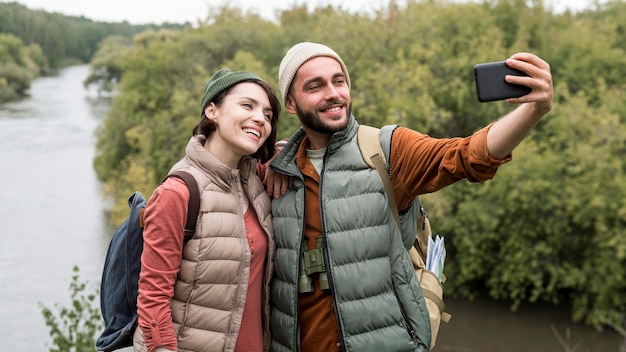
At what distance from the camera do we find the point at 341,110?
7.86ft

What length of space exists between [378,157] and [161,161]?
16815 mm

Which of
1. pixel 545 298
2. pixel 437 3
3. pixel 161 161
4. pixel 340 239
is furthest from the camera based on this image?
pixel 437 3

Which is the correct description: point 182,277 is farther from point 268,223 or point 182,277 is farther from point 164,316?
point 268,223

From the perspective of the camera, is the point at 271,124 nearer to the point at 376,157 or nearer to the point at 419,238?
the point at 376,157

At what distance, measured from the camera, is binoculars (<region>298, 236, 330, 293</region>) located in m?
2.30

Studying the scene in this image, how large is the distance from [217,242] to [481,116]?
50.4 feet

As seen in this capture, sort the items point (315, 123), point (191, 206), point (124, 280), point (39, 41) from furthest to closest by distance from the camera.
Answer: point (39, 41) < point (315, 123) < point (124, 280) < point (191, 206)

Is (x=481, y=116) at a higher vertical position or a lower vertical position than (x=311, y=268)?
lower

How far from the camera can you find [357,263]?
2.27 meters

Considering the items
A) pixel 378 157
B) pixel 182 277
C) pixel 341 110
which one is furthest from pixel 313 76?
pixel 182 277

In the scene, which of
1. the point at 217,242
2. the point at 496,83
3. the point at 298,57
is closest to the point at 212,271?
the point at 217,242

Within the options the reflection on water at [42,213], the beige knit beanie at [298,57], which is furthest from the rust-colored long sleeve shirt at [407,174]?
the reflection on water at [42,213]

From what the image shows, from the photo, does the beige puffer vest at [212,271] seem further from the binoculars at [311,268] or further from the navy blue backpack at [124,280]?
the binoculars at [311,268]

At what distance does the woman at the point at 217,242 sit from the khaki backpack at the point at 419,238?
1.26 feet
